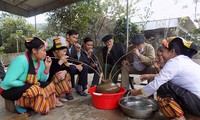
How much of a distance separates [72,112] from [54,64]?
0.84m

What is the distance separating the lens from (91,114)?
94.6 inches

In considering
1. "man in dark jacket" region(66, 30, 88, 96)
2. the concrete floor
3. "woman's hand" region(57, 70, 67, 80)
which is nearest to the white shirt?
the concrete floor

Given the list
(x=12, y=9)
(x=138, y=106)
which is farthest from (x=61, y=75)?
(x=12, y=9)

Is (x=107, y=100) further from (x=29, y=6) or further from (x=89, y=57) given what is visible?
(x=29, y=6)

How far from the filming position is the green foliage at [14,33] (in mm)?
9922

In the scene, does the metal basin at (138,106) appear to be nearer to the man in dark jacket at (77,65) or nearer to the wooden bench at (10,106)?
the man in dark jacket at (77,65)

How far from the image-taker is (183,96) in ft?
6.27

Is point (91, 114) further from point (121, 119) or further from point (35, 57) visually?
point (35, 57)

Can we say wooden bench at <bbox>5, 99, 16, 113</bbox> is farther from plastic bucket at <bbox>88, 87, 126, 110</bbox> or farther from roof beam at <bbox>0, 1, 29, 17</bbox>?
roof beam at <bbox>0, 1, 29, 17</bbox>

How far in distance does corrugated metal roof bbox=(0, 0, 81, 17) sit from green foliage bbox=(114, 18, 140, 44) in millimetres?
2079

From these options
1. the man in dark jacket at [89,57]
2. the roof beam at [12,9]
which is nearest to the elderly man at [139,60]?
the man in dark jacket at [89,57]

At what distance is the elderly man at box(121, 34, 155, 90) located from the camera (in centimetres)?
309

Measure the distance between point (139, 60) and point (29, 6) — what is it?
5.10 meters

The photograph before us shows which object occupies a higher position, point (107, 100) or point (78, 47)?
point (78, 47)
